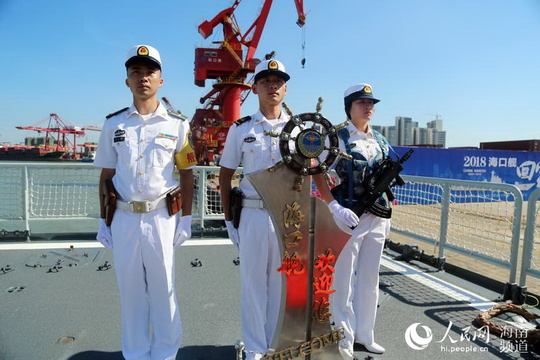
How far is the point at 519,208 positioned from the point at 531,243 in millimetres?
304

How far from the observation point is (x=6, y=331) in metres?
2.18

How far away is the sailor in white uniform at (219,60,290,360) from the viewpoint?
1768mm

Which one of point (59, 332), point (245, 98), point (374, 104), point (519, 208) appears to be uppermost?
point (245, 98)

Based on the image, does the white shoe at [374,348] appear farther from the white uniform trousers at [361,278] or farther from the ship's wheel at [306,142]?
the ship's wheel at [306,142]

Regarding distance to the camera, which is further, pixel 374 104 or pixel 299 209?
pixel 374 104

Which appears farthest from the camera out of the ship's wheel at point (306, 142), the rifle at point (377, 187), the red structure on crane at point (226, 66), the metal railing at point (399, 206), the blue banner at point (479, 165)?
the red structure on crane at point (226, 66)

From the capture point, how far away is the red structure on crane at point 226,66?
17.9m

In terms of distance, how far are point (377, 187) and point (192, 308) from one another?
1643 mm

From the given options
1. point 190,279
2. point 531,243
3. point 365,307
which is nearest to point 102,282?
point 190,279

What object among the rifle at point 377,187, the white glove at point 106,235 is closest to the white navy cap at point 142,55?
the white glove at point 106,235

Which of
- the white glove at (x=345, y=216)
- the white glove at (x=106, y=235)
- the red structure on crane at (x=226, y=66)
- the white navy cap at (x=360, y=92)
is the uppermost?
the red structure on crane at (x=226, y=66)

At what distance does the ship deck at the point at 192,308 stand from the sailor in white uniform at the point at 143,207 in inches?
13.7

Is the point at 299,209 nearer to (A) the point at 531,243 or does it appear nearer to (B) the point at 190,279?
(B) the point at 190,279

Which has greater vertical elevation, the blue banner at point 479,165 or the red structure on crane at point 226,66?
the red structure on crane at point 226,66
